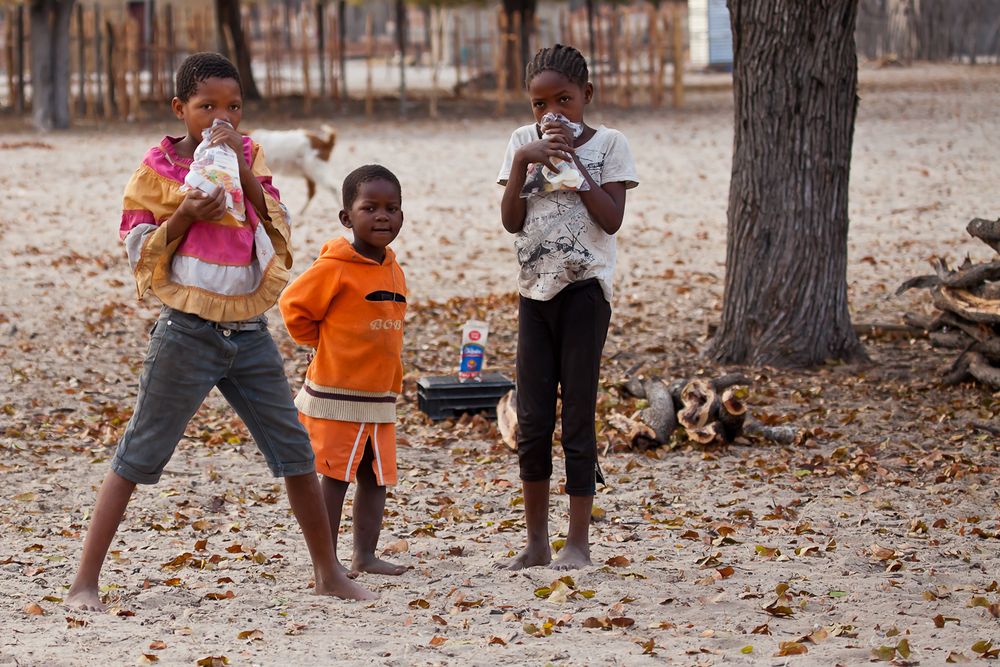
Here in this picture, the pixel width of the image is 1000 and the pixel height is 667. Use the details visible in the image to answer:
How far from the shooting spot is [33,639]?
3723 millimetres

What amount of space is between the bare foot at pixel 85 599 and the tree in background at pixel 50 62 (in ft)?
67.9

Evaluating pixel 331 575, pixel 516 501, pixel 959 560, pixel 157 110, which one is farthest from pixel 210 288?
pixel 157 110

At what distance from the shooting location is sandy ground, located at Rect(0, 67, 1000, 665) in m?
3.81

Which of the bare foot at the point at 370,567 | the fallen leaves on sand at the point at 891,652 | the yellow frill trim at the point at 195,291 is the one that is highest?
the yellow frill trim at the point at 195,291

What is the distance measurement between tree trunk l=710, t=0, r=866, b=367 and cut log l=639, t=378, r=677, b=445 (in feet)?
4.47

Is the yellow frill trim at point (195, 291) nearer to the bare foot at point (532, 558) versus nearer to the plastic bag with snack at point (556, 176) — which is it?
the plastic bag with snack at point (556, 176)

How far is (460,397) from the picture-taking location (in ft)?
23.1

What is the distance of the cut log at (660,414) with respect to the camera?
6.41 m

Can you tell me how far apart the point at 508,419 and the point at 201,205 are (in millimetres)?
3111

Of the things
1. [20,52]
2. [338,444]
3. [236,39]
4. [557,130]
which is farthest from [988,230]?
[20,52]

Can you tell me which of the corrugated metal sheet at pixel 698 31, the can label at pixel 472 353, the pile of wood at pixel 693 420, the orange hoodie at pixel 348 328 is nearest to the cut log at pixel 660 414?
the pile of wood at pixel 693 420

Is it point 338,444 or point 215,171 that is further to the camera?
point 338,444

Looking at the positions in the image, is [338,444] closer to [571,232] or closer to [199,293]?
[199,293]

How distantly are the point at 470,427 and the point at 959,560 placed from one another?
2.91m
